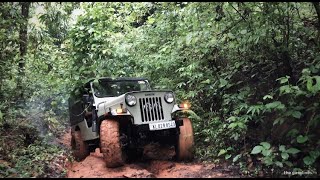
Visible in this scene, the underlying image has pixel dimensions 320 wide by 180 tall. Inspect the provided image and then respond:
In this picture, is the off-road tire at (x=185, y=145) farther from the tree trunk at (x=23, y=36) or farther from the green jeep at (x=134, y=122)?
the tree trunk at (x=23, y=36)

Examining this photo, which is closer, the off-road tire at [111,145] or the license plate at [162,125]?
the off-road tire at [111,145]

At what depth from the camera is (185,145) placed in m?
6.75

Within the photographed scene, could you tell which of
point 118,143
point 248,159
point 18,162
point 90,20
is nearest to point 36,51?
point 90,20

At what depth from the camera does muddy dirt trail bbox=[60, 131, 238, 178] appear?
5547 millimetres

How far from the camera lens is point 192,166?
621cm

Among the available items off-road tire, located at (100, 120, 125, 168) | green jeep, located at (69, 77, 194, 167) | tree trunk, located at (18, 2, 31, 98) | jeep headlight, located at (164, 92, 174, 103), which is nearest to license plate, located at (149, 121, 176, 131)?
green jeep, located at (69, 77, 194, 167)

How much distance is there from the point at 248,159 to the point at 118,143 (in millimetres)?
2358

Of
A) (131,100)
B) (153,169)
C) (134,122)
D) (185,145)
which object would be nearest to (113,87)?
(131,100)

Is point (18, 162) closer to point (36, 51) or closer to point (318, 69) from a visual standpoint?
point (36, 51)

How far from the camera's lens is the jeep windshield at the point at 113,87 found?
7946 mm

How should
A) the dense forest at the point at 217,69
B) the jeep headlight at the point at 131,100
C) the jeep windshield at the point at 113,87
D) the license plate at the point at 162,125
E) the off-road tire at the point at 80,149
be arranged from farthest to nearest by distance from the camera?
the off-road tire at the point at 80,149
the jeep windshield at the point at 113,87
the jeep headlight at the point at 131,100
the license plate at the point at 162,125
the dense forest at the point at 217,69

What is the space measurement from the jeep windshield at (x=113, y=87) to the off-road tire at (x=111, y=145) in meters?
1.84

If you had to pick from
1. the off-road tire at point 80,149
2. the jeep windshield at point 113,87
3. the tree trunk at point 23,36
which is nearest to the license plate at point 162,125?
the jeep windshield at point 113,87

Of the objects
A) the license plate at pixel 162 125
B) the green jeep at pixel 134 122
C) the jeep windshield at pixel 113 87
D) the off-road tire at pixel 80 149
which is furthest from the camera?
the off-road tire at pixel 80 149
